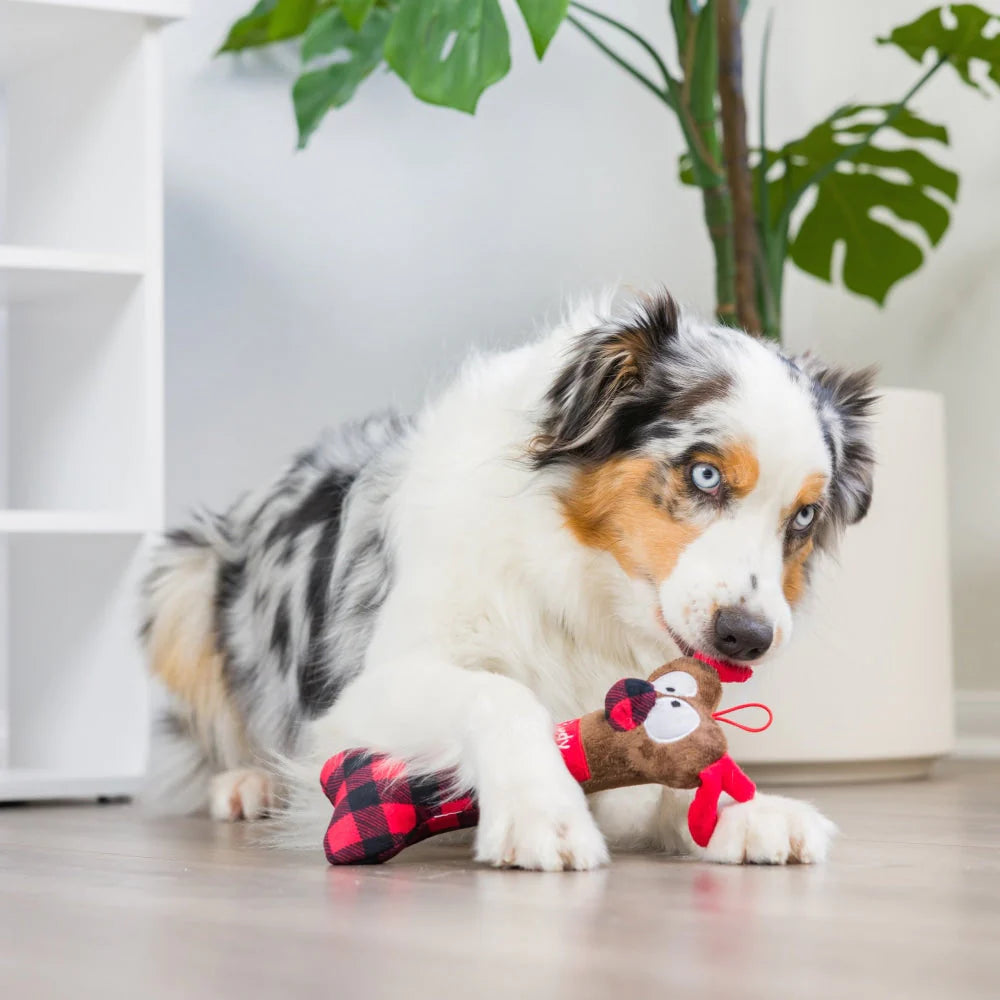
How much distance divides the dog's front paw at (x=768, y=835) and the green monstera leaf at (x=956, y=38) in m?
1.83

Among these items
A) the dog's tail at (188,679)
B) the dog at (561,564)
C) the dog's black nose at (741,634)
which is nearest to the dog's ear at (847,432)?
the dog at (561,564)

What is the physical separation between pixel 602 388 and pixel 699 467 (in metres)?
0.18

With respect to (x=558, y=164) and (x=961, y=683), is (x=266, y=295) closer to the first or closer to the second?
(x=558, y=164)

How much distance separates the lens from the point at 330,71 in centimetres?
275

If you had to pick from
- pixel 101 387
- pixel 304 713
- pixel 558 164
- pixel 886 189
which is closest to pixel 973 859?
pixel 304 713

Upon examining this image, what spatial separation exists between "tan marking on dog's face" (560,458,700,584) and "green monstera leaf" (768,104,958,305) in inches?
60.9

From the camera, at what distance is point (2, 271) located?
2543 mm

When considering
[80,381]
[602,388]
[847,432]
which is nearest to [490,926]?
[602,388]

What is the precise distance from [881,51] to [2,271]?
2.35 m

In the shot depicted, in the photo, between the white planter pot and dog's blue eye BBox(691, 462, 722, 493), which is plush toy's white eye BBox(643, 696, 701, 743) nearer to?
dog's blue eye BBox(691, 462, 722, 493)

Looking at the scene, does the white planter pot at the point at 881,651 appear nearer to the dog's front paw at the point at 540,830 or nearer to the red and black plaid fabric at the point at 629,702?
the red and black plaid fabric at the point at 629,702

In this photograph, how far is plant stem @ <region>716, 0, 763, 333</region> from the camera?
9.40 feet

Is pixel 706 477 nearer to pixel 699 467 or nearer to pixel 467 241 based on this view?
pixel 699 467

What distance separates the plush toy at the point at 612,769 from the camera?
1608mm
